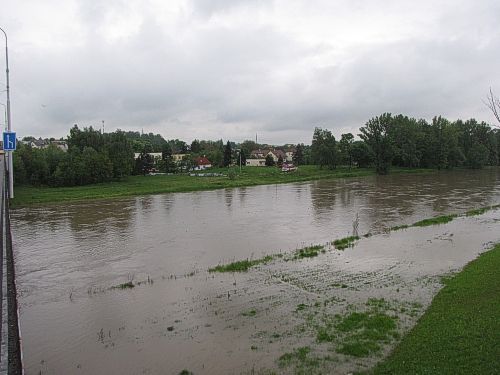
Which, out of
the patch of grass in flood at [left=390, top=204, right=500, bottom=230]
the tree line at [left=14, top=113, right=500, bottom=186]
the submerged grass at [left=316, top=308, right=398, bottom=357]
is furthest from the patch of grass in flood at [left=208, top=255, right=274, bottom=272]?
the tree line at [left=14, top=113, right=500, bottom=186]

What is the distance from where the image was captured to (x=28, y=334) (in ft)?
36.1

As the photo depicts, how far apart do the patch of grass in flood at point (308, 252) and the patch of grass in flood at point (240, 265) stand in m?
1.42

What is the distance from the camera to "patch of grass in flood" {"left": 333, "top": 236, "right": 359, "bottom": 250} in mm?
20672

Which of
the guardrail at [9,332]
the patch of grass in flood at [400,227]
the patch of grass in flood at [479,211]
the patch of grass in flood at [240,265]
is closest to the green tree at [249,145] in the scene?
the patch of grass in flood at [479,211]

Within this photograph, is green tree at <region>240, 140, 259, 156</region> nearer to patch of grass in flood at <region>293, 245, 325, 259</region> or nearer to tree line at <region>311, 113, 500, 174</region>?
tree line at <region>311, 113, 500, 174</region>

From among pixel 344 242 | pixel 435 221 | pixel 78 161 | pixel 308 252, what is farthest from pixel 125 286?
pixel 78 161

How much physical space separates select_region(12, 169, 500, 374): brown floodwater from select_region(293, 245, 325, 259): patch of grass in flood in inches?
27.7

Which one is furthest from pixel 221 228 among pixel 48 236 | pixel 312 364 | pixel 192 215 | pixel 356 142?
pixel 356 142

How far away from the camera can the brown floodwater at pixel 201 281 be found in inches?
384

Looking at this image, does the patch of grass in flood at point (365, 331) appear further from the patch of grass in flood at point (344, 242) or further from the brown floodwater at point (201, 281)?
the patch of grass in flood at point (344, 242)

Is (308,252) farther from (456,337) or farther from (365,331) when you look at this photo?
(456,337)

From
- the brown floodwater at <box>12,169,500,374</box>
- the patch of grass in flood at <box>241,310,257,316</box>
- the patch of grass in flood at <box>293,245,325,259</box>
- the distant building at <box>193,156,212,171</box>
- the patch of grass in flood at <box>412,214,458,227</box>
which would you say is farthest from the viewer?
the distant building at <box>193,156,212,171</box>

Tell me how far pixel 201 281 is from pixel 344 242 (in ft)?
30.1

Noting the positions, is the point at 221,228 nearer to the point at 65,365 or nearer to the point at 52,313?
the point at 52,313
